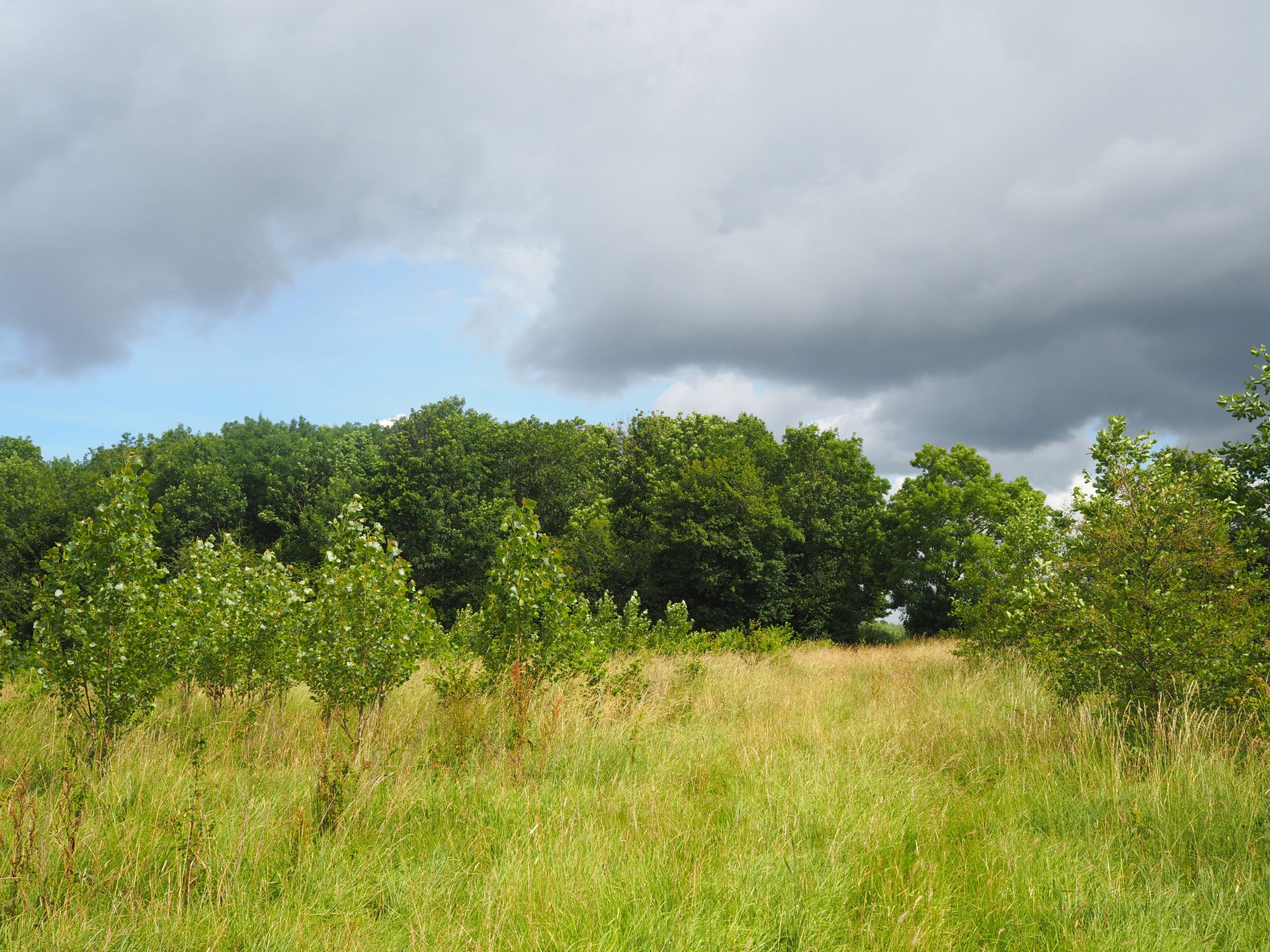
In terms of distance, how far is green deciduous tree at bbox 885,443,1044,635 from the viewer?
3366cm

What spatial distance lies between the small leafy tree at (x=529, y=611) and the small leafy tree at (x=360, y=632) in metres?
0.98

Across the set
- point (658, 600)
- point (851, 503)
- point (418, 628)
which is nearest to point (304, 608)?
point (418, 628)

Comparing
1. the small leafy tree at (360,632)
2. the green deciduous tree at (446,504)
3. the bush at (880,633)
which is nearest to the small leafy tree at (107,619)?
the small leafy tree at (360,632)

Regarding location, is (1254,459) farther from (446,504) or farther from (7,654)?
(446,504)

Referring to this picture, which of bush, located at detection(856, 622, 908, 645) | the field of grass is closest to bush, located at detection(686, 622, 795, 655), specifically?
the field of grass

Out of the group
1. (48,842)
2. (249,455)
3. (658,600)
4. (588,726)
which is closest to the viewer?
(48,842)

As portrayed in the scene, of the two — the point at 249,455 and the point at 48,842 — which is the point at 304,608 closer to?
the point at 48,842

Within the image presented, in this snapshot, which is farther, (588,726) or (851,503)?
(851,503)

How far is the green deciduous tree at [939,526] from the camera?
110ft

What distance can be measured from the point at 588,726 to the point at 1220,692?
6.05 metres

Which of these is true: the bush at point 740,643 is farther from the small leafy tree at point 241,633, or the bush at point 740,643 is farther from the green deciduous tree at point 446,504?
the green deciduous tree at point 446,504

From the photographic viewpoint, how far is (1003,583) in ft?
49.5

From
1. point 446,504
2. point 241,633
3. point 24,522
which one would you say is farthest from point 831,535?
point 24,522

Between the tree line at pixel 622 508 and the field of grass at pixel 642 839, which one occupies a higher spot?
the tree line at pixel 622 508
